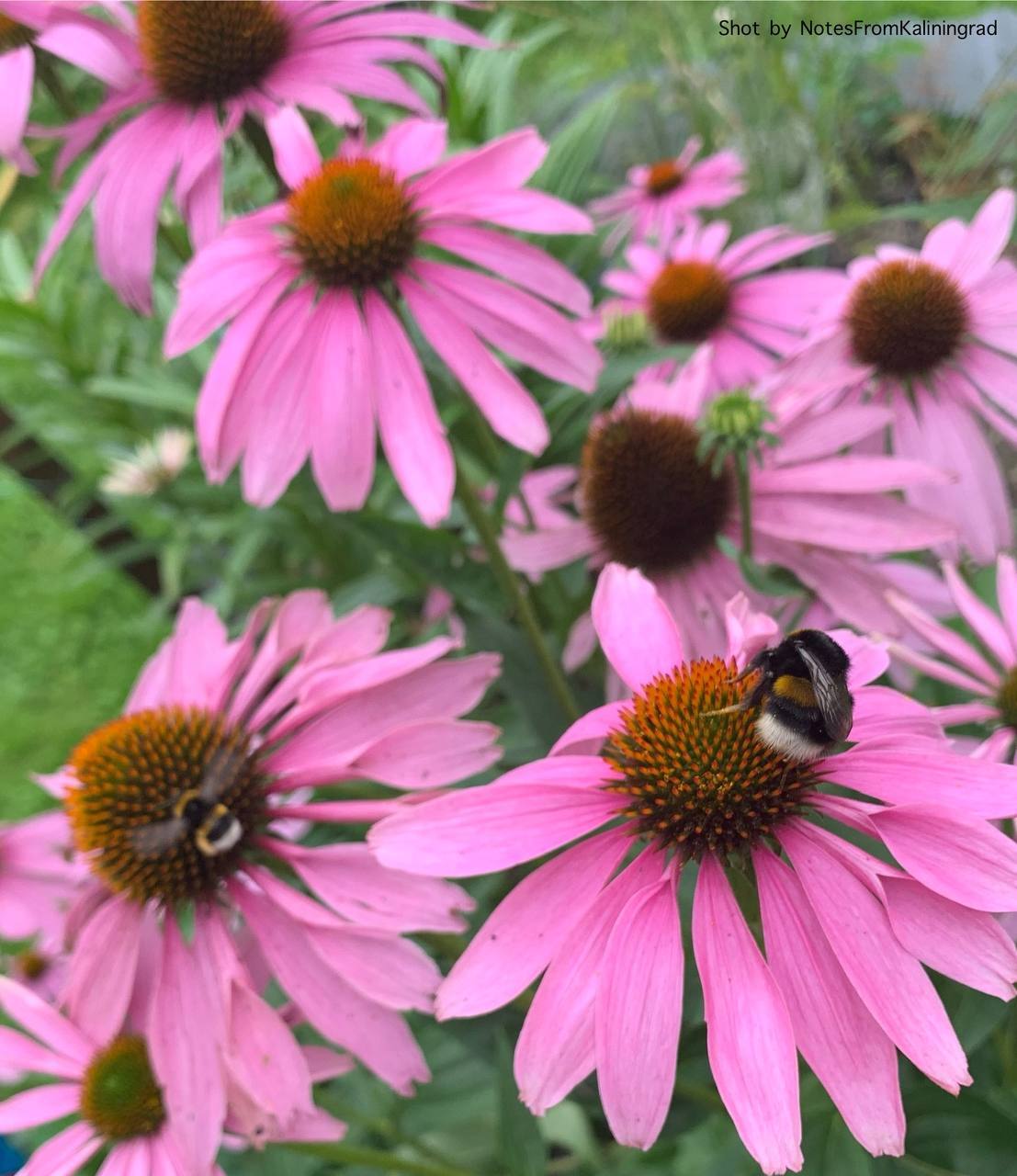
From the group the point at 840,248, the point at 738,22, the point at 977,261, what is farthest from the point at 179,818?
the point at 840,248

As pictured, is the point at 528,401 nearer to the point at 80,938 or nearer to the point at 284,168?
the point at 284,168

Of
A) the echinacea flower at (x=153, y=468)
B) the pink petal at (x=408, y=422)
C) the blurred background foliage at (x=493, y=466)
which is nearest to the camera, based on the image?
the pink petal at (x=408, y=422)

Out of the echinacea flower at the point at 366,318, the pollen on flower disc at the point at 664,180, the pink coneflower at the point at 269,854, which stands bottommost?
the pink coneflower at the point at 269,854

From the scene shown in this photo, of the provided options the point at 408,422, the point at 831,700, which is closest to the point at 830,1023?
the point at 831,700

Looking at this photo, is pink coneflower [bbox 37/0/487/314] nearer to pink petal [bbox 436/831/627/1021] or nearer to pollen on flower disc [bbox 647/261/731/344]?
pollen on flower disc [bbox 647/261/731/344]

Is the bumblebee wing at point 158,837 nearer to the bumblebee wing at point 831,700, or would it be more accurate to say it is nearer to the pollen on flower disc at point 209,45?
the bumblebee wing at point 831,700

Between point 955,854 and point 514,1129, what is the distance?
42 cm

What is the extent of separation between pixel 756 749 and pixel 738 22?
131 centimetres

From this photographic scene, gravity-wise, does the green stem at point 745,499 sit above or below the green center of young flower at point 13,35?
below

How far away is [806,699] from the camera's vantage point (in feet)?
1.55

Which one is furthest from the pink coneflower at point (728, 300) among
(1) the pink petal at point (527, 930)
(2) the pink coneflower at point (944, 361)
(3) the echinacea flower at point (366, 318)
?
(1) the pink petal at point (527, 930)

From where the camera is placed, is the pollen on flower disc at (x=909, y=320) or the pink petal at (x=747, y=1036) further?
the pollen on flower disc at (x=909, y=320)

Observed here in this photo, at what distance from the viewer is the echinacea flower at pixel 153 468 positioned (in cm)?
146

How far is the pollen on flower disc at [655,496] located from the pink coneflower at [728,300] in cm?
26
